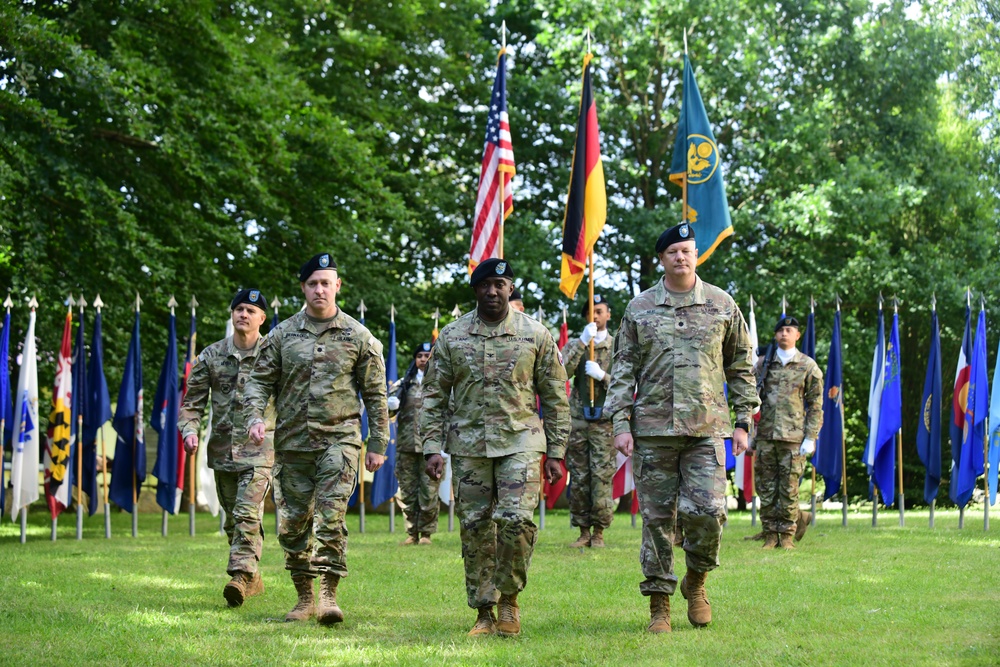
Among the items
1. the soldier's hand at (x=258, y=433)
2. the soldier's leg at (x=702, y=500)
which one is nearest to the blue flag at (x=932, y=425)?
the soldier's leg at (x=702, y=500)

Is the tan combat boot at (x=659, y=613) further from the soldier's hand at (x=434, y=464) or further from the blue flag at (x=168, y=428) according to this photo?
the blue flag at (x=168, y=428)

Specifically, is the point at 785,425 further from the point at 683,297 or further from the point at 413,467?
the point at 683,297

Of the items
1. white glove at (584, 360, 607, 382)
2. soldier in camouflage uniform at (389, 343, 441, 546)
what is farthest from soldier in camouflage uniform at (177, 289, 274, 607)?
soldier in camouflage uniform at (389, 343, 441, 546)

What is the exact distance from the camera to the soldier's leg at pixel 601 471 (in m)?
12.1

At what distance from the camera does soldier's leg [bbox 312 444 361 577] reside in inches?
290

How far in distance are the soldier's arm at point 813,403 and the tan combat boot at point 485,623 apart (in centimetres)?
676

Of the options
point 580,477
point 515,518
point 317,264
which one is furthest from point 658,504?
point 580,477

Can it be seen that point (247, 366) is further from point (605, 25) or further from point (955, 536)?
point (605, 25)

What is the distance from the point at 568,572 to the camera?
10.0 m

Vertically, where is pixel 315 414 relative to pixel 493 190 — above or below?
below

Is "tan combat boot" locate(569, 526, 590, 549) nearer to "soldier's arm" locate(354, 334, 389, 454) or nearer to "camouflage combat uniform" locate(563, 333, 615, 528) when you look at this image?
"camouflage combat uniform" locate(563, 333, 615, 528)

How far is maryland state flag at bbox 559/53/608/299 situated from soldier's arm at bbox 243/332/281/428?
5.64 metres

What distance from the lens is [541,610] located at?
7.89 meters

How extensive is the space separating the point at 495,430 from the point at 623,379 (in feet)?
2.80
